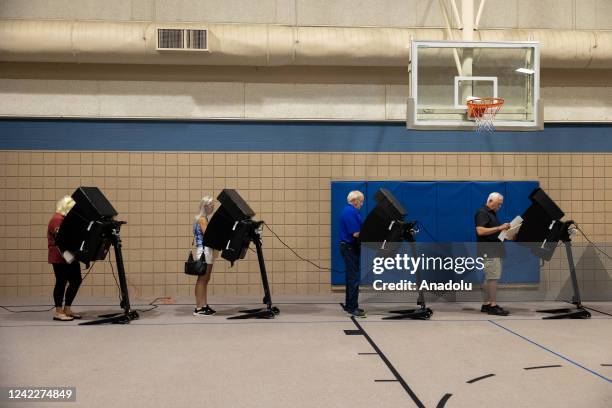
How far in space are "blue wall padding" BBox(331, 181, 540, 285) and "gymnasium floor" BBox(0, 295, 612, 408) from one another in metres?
1.66

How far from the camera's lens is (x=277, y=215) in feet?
31.7

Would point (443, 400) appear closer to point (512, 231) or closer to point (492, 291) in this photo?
point (492, 291)

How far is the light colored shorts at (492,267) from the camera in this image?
7855 mm

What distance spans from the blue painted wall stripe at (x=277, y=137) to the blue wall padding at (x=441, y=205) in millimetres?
556

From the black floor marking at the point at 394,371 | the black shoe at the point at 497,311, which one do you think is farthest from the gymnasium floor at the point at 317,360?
the black shoe at the point at 497,311

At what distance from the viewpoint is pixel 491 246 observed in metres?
7.98

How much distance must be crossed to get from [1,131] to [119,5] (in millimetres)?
2441

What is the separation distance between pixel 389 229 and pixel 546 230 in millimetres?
1982

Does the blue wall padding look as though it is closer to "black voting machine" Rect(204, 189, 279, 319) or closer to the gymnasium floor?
the gymnasium floor

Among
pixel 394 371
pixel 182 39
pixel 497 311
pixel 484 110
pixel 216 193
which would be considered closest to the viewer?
pixel 394 371

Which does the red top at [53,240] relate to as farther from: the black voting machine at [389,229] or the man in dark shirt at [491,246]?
the man in dark shirt at [491,246]

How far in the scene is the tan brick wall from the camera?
30.8ft

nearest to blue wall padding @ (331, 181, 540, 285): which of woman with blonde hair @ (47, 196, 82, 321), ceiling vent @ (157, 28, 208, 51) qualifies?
ceiling vent @ (157, 28, 208, 51)

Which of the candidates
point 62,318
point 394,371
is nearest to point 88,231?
point 62,318
